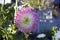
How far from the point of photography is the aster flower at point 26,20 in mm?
657

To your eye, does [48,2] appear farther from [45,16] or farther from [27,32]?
[27,32]

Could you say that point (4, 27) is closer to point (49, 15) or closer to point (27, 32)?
point (27, 32)

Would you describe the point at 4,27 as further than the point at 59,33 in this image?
No

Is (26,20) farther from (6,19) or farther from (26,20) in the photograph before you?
(6,19)

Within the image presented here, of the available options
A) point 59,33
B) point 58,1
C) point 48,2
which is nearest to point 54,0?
point 58,1

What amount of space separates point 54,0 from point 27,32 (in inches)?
213

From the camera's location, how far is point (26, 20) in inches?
26.2

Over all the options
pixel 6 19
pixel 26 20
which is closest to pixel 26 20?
pixel 26 20

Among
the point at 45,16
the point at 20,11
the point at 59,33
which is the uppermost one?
the point at 20,11

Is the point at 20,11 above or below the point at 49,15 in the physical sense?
above

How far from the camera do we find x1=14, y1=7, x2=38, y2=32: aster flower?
657 millimetres

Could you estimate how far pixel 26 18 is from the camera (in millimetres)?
665

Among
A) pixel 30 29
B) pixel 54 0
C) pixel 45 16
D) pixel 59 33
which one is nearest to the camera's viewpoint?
pixel 30 29

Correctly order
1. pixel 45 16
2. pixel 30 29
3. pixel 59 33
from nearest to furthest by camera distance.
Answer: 1. pixel 30 29
2. pixel 59 33
3. pixel 45 16
